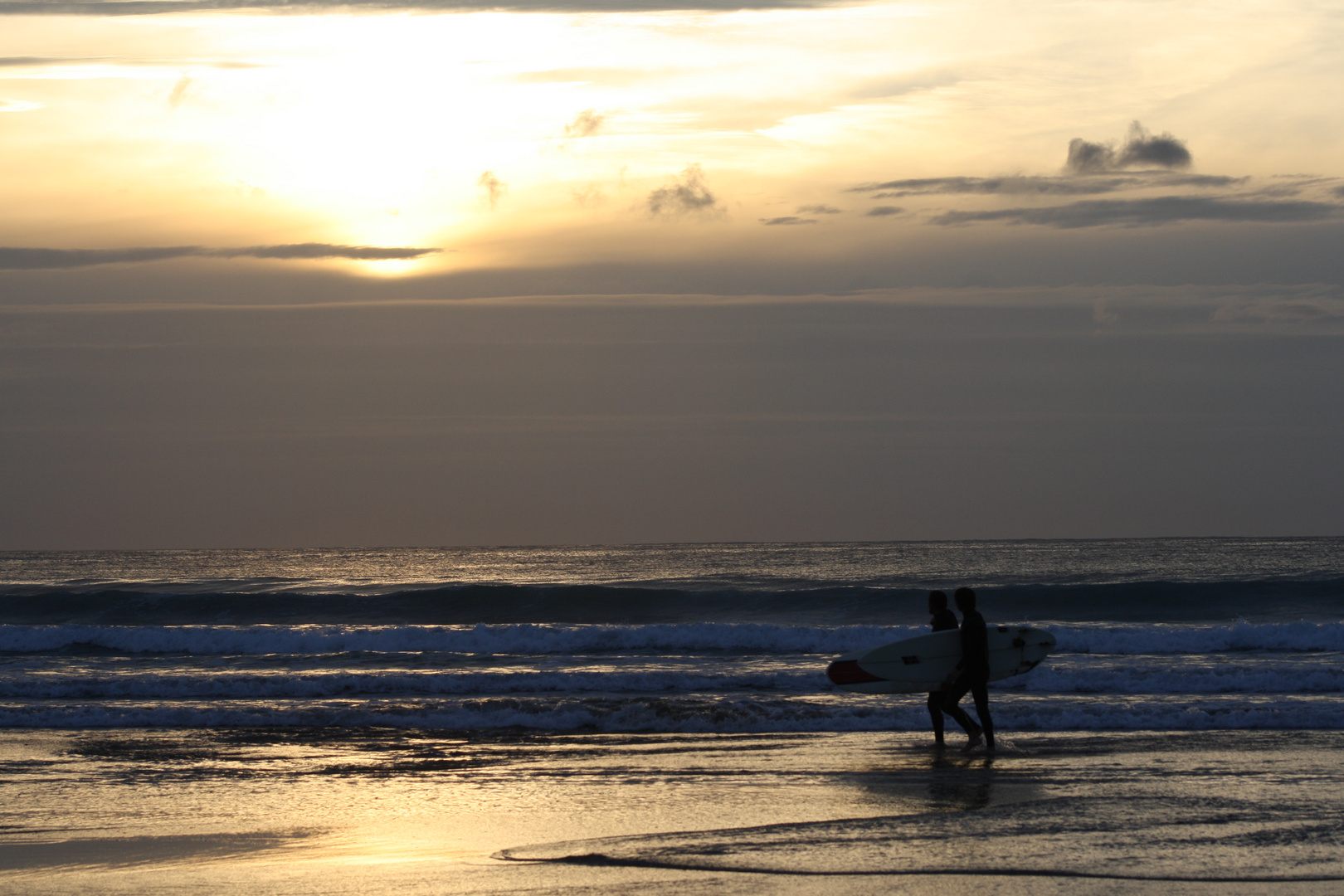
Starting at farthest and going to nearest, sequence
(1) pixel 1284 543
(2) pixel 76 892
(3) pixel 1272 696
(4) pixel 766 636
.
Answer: (1) pixel 1284 543, (4) pixel 766 636, (3) pixel 1272 696, (2) pixel 76 892

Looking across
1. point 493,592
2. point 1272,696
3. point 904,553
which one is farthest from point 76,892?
point 904,553

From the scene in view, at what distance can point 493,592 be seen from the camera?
35.0m

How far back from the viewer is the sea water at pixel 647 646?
44.1 ft

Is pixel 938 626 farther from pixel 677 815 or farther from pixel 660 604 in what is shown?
pixel 660 604

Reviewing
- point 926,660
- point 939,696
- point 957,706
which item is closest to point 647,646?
point 926,660

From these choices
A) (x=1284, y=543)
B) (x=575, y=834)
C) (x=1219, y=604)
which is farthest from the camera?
(x=1284, y=543)

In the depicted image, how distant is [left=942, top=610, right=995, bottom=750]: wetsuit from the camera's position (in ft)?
35.1

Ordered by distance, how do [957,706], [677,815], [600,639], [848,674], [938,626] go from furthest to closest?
[600,639] < [848,674] < [938,626] < [957,706] < [677,815]

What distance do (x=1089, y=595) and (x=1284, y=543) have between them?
45.0 metres

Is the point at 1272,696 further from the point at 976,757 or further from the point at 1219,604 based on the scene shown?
the point at 1219,604

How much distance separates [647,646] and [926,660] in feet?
37.6

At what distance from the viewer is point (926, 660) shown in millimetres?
12281

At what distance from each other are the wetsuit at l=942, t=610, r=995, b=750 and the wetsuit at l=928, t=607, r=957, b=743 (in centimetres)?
16

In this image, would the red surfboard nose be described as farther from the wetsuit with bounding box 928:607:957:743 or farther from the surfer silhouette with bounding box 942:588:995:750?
the surfer silhouette with bounding box 942:588:995:750
